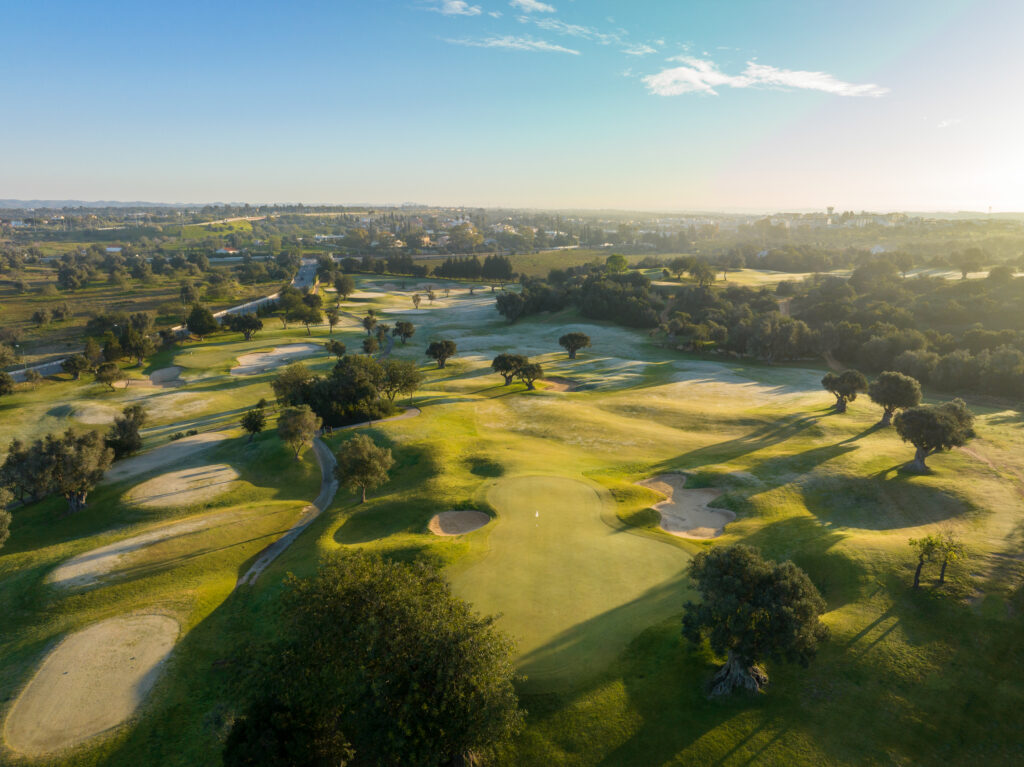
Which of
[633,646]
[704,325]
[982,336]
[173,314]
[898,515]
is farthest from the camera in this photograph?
[173,314]

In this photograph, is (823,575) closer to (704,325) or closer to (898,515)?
(898,515)

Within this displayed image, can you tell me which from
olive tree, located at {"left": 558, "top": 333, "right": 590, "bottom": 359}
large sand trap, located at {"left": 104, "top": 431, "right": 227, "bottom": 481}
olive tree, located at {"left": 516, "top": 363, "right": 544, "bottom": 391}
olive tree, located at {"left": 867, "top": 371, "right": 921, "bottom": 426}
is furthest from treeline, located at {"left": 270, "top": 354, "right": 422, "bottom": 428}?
olive tree, located at {"left": 867, "top": 371, "right": 921, "bottom": 426}

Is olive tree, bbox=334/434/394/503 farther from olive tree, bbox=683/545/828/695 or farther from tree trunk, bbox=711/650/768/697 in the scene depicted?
tree trunk, bbox=711/650/768/697

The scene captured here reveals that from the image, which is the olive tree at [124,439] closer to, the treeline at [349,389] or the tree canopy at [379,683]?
the treeline at [349,389]

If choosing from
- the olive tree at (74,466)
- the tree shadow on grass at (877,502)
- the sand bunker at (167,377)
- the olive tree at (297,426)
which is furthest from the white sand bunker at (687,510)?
the sand bunker at (167,377)

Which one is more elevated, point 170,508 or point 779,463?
point 779,463

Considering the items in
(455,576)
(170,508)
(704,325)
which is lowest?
(170,508)

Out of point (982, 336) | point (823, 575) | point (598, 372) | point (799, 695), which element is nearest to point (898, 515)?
point (823, 575)
